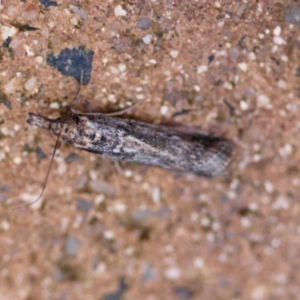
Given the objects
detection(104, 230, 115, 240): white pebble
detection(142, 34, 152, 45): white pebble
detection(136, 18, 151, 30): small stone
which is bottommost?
detection(104, 230, 115, 240): white pebble

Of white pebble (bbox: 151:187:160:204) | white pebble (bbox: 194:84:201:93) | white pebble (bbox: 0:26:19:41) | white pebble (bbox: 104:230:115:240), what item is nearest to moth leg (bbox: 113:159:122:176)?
white pebble (bbox: 151:187:160:204)

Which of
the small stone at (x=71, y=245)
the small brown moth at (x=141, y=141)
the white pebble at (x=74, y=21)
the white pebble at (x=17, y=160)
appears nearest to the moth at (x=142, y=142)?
the small brown moth at (x=141, y=141)

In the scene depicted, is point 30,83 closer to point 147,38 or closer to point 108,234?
point 147,38

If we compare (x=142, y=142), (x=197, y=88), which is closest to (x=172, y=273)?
(x=142, y=142)

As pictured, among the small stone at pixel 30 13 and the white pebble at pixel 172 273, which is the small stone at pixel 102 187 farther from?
the small stone at pixel 30 13

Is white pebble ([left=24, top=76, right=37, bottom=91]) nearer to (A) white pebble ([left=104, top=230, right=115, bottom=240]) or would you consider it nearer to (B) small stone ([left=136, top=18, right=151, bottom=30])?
(B) small stone ([left=136, top=18, right=151, bottom=30])

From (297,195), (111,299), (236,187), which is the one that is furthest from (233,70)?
(111,299)
